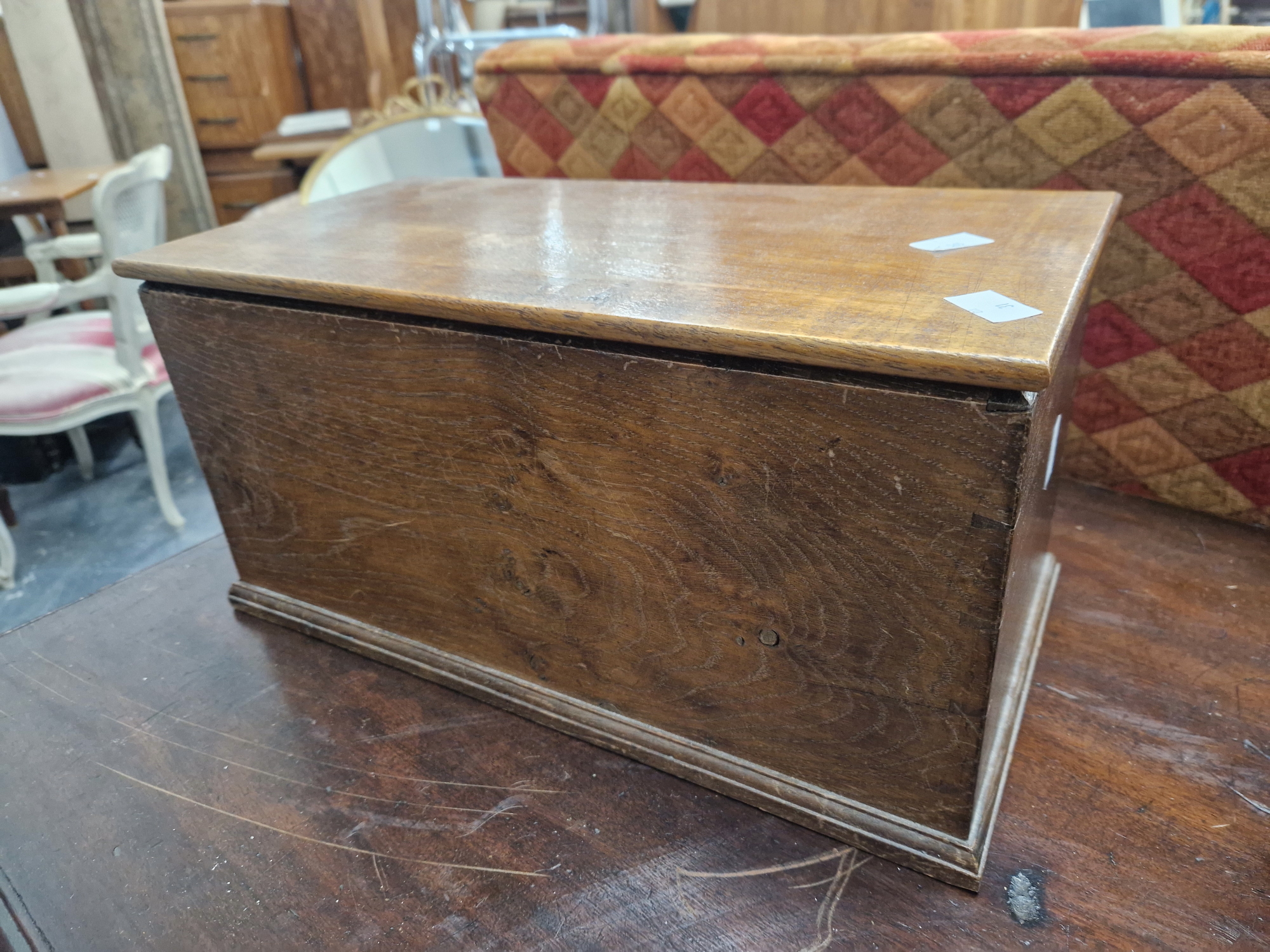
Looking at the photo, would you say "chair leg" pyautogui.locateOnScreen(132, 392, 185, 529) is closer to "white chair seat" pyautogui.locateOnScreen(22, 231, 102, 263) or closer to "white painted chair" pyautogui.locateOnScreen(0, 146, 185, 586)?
"white painted chair" pyautogui.locateOnScreen(0, 146, 185, 586)

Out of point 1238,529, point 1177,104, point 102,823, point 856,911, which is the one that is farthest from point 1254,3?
point 102,823

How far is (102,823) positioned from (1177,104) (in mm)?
1476

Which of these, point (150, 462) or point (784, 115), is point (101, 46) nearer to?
point (150, 462)

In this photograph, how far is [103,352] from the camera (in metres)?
2.22

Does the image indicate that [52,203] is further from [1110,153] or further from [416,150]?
[1110,153]

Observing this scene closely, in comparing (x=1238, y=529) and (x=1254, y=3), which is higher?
(x=1254, y=3)

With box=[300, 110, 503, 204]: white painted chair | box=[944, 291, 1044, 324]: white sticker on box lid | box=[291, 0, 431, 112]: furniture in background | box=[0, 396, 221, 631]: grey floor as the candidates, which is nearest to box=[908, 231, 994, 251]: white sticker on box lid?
box=[944, 291, 1044, 324]: white sticker on box lid

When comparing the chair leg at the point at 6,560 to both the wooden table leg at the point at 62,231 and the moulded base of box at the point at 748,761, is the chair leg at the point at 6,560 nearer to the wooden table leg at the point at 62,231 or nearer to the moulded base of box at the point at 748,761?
the wooden table leg at the point at 62,231

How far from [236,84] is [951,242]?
282 cm

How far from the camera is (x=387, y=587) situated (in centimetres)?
96

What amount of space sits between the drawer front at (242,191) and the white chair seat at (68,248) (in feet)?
2.16

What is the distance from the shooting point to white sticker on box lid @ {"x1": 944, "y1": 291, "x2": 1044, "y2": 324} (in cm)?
60

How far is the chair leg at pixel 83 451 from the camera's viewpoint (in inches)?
104

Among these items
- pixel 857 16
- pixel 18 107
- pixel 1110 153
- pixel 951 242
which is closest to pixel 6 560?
pixel 18 107
